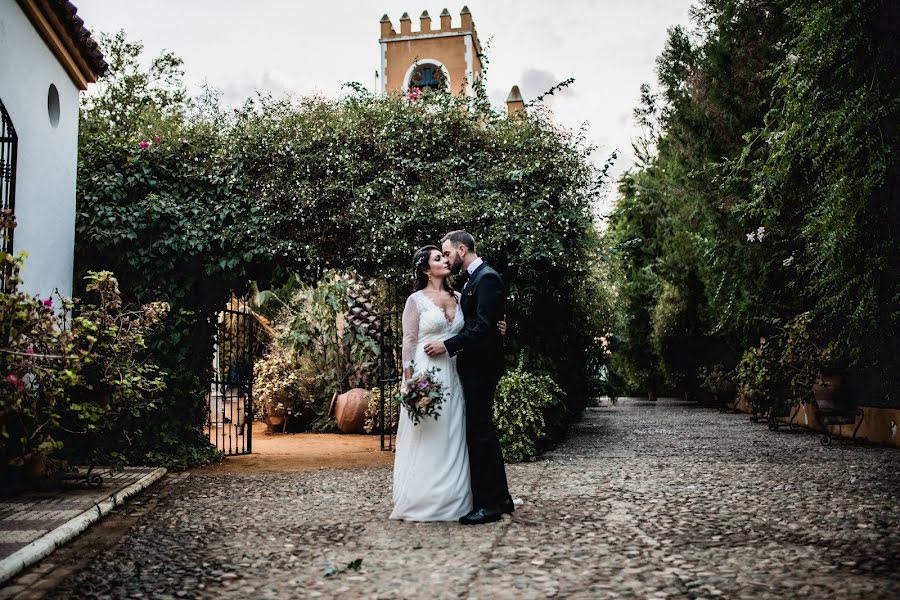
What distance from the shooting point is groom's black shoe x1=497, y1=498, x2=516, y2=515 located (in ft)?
19.2

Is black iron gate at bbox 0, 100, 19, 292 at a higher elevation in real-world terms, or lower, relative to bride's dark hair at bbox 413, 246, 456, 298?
higher

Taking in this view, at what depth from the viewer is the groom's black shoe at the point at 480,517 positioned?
221 inches

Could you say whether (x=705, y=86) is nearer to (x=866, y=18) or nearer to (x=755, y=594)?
(x=866, y=18)

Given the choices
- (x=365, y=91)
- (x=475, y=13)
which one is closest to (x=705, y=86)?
(x=365, y=91)

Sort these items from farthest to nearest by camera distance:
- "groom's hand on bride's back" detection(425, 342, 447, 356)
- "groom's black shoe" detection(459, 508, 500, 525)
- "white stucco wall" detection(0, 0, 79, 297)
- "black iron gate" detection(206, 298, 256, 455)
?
"black iron gate" detection(206, 298, 256, 455) < "white stucco wall" detection(0, 0, 79, 297) < "groom's hand on bride's back" detection(425, 342, 447, 356) < "groom's black shoe" detection(459, 508, 500, 525)

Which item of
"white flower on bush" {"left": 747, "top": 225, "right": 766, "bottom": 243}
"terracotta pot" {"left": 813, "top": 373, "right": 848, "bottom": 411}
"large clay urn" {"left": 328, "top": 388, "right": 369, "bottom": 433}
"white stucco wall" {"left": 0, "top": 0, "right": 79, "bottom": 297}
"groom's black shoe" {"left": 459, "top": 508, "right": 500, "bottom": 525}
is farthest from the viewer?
"large clay urn" {"left": 328, "top": 388, "right": 369, "bottom": 433}

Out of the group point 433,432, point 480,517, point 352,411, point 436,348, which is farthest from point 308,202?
point 352,411

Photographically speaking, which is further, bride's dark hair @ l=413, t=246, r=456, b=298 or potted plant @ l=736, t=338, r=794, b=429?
potted plant @ l=736, t=338, r=794, b=429

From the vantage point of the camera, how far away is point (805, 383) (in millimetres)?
12336

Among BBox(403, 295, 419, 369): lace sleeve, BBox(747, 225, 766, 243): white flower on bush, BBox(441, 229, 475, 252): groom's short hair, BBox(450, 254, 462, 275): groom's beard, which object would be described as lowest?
BBox(403, 295, 419, 369): lace sleeve

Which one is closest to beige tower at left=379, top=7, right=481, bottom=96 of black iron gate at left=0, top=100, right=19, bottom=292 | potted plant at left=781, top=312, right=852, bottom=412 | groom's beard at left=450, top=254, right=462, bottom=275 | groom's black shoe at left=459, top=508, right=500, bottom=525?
potted plant at left=781, top=312, right=852, bottom=412

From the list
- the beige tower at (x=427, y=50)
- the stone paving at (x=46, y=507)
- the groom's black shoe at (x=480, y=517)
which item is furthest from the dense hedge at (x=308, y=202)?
the beige tower at (x=427, y=50)

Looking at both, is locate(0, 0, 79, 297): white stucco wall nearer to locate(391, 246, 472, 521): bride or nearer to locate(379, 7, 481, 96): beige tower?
locate(391, 246, 472, 521): bride

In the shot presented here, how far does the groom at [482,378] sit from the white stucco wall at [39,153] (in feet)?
15.3
